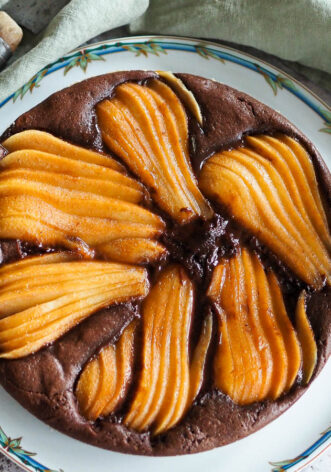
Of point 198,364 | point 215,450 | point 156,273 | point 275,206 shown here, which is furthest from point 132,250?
point 215,450

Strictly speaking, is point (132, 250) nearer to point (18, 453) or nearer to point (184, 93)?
point (184, 93)

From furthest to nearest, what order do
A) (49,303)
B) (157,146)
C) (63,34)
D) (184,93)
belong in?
1. (63,34)
2. (184,93)
3. (157,146)
4. (49,303)

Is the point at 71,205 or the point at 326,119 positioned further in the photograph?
the point at 326,119

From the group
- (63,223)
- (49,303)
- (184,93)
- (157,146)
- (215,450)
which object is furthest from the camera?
(215,450)

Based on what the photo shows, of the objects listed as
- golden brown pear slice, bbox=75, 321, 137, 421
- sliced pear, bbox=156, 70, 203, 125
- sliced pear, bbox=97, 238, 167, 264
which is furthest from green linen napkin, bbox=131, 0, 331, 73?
golden brown pear slice, bbox=75, 321, 137, 421

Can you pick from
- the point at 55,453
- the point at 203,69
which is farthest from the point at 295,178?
the point at 55,453

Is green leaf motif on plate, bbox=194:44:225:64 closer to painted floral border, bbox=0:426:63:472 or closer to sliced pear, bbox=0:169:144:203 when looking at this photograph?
sliced pear, bbox=0:169:144:203

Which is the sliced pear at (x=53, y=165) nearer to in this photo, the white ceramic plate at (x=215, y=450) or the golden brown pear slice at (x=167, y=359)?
the golden brown pear slice at (x=167, y=359)
